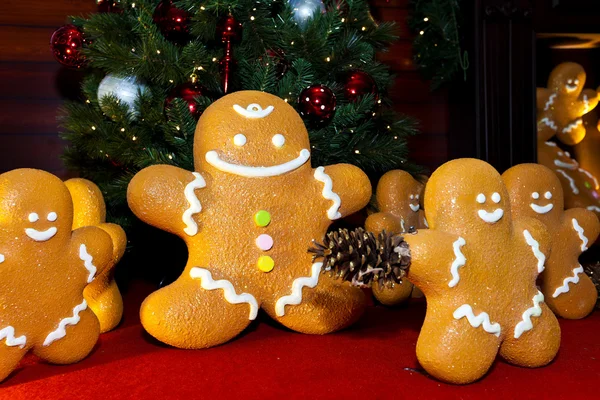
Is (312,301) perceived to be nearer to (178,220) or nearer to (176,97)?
(178,220)

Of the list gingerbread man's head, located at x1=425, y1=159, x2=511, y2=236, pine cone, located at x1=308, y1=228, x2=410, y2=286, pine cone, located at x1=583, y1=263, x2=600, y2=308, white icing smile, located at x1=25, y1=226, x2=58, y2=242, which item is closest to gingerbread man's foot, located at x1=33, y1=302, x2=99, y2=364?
white icing smile, located at x1=25, y1=226, x2=58, y2=242

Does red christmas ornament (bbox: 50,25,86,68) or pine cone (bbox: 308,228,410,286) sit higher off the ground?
red christmas ornament (bbox: 50,25,86,68)

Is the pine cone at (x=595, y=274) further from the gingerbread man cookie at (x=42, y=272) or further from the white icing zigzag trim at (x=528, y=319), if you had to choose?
the gingerbread man cookie at (x=42, y=272)

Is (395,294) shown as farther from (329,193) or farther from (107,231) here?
(107,231)

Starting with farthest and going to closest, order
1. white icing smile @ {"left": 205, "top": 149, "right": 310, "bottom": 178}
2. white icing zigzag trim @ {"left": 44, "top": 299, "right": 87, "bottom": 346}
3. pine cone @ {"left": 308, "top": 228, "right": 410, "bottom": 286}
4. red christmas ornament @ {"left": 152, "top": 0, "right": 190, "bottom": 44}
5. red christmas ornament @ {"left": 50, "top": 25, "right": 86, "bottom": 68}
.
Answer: red christmas ornament @ {"left": 50, "top": 25, "right": 86, "bottom": 68}
red christmas ornament @ {"left": 152, "top": 0, "right": 190, "bottom": 44}
white icing smile @ {"left": 205, "top": 149, "right": 310, "bottom": 178}
white icing zigzag trim @ {"left": 44, "top": 299, "right": 87, "bottom": 346}
pine cone @ {"left": 308, "top": 228, "right": 410, "bottom": 286}

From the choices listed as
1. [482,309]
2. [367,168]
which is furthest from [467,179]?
[367,168]

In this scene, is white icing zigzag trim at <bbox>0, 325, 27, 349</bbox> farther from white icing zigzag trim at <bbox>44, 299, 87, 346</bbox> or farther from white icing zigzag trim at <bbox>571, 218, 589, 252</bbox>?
white icing zigzag trim at <bbox>571, 218, 589, 252</bbox>

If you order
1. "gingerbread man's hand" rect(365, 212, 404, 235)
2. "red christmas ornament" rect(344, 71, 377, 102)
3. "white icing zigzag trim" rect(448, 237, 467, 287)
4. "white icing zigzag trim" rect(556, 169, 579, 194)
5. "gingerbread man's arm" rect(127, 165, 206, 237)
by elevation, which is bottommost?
"white icing zigzag trim" rect(556, 169, 579, 194)

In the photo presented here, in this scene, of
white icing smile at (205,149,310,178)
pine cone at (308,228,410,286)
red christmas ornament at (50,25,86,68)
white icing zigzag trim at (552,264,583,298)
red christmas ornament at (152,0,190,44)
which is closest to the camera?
pine cone at (308,228,410,286)
